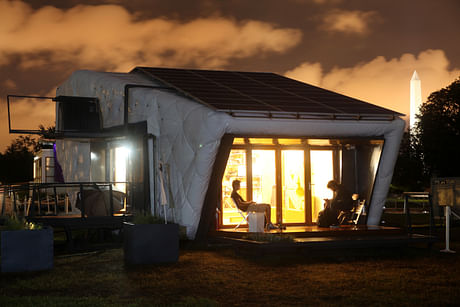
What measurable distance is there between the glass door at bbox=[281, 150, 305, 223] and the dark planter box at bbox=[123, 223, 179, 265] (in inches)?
187

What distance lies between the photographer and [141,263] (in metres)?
10.2

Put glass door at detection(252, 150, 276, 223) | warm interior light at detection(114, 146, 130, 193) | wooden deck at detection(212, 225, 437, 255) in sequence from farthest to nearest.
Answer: warm interior light at detection(114, 146, 130, 193), glass door at detection(252, 150, 276, 223), wooden deck at detection(212, 225, 437, 255)

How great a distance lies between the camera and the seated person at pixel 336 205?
42.9ft

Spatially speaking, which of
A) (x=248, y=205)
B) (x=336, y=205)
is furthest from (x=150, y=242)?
(x=336, y=205)

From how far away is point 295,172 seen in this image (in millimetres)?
14648

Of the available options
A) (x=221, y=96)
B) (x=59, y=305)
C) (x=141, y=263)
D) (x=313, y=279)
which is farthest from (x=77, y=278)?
(x=221, y=96)

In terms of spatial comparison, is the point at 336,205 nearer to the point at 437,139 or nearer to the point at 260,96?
the point at 260,96

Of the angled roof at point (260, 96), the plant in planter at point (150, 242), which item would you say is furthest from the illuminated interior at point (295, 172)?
the plant in planter at point (150, 242)

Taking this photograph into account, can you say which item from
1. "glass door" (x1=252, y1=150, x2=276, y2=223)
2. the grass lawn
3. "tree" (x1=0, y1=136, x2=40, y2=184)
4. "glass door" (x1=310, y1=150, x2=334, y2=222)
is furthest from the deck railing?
"tree" (x1=0, y1=136, x2=40, y2=184)

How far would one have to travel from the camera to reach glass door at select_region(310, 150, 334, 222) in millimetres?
14820

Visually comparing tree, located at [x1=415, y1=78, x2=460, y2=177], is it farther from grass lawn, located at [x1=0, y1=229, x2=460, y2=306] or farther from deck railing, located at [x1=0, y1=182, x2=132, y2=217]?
grass lawn, located at [x1=0, y1=229, x2=460, y2=306]

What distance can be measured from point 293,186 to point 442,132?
94.8 ft

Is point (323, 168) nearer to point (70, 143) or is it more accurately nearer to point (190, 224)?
point (190, 224)

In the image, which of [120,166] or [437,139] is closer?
[120,166]
